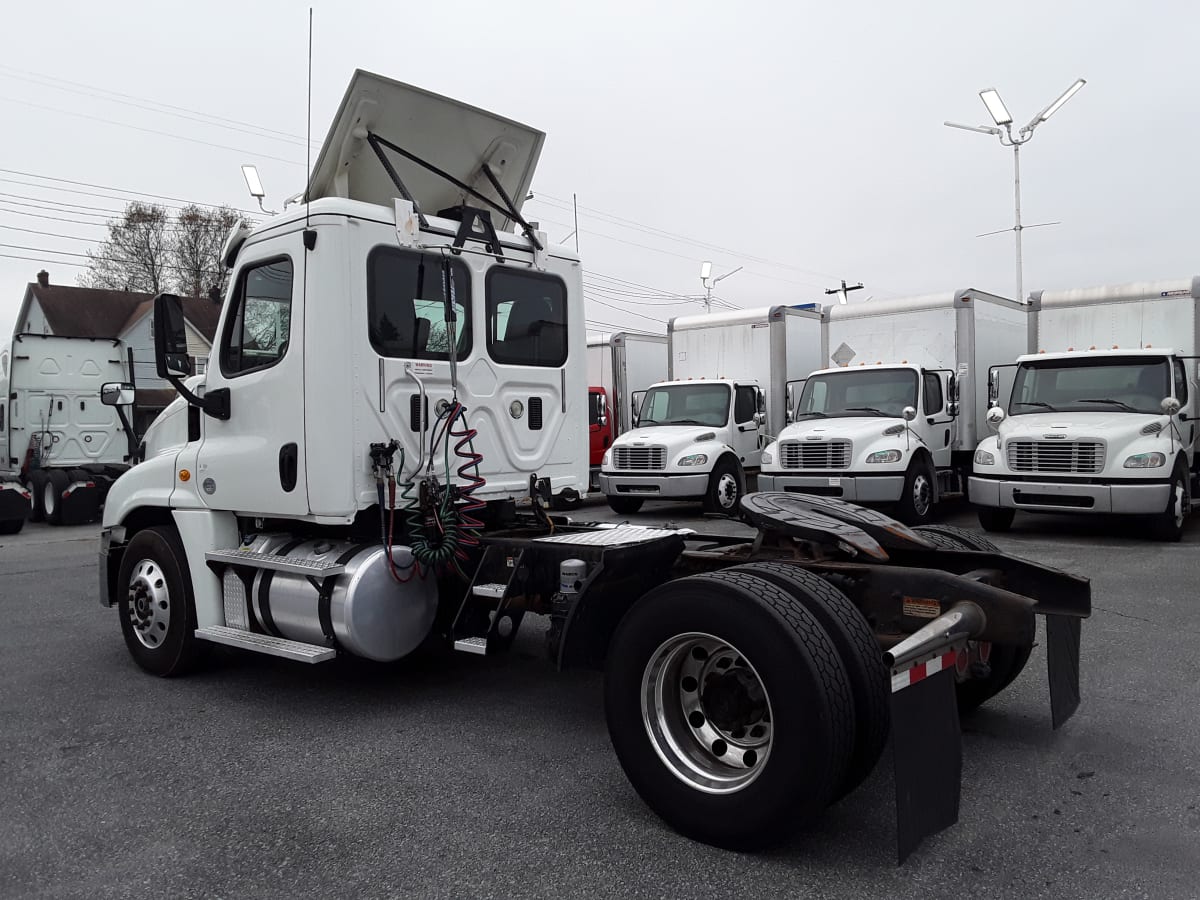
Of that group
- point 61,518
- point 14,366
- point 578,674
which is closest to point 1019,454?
point 578,674

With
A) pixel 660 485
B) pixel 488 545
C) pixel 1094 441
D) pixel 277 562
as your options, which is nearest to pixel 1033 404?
pixel 1094 441

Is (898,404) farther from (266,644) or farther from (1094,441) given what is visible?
(266,644)

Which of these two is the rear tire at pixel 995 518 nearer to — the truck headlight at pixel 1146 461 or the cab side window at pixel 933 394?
the truck headlight at pixel 1146 461

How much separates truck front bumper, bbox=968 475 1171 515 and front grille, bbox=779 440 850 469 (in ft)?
5.62

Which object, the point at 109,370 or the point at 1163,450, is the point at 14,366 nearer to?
the point at 109,370

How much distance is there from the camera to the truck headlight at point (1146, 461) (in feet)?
35.0

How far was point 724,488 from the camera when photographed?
593 inches

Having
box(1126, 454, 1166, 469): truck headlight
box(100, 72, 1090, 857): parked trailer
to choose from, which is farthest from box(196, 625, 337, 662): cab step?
box(1126, 454, 1166, 469): truck headlight

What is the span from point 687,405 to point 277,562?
11.5 meters

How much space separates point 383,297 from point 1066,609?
12.2 feet

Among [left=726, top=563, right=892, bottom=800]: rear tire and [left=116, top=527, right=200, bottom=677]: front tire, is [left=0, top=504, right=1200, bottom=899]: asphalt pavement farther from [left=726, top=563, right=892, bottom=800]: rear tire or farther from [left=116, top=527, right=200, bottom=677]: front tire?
[left=726, top=563, right=892, bottom=800]: rear tire

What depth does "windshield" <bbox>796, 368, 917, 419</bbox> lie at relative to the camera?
44.9 ft

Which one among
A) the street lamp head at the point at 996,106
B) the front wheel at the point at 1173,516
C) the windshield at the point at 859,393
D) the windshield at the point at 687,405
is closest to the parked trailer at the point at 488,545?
the front wheel at the point at 1173,516

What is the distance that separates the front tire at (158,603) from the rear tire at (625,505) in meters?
10.1
